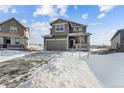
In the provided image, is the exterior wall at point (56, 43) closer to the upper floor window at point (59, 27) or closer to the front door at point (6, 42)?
the upper floor window at point (59, 27)

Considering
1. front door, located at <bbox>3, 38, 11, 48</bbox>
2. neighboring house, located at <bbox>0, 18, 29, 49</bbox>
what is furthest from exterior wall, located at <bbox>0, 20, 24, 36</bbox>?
front door, located at <bbox>3, 38, 11, 48</bbox>

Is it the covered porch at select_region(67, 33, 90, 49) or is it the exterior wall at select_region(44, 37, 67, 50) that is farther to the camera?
the exterior wall at select_region(44, 37, 67, 50)

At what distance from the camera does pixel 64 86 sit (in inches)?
164

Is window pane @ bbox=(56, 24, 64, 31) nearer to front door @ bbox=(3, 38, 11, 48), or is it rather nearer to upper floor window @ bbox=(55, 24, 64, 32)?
upper floor window @ bbox=(55, 24, 64, 32)

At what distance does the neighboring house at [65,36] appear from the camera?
16141 millimetres

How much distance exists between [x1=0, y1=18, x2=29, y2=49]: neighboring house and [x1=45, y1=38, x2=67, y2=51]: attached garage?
220 cm

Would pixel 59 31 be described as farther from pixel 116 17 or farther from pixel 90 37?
pixel 116 17

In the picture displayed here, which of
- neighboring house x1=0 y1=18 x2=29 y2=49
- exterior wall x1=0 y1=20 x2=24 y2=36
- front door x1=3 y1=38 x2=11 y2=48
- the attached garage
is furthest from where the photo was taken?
exterior wall x1=0 y1=20 x2=24 y2=36

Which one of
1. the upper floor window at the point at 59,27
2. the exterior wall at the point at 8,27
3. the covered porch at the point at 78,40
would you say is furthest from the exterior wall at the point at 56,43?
the exterior wall at the point at 8,27

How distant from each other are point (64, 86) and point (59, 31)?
1291 cm

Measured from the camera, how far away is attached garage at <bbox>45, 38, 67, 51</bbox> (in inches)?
637

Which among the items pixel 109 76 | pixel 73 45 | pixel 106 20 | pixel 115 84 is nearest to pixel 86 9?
pixel 106 20

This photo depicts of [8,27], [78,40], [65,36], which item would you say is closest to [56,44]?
[65,36]

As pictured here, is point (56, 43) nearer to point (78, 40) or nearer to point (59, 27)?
point (59, 27)
